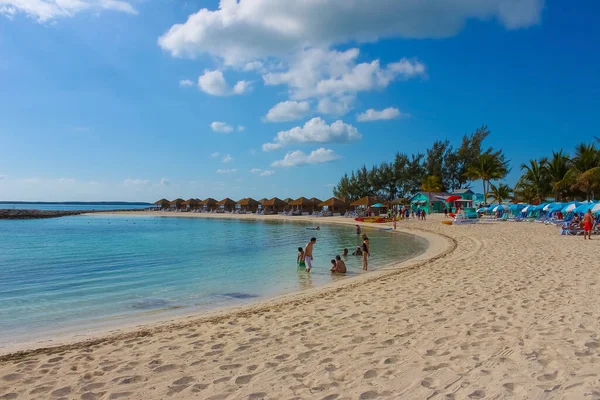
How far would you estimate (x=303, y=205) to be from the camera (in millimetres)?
57469

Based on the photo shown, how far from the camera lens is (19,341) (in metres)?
6.21

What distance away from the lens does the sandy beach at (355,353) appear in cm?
357

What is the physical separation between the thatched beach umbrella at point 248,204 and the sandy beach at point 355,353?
Answer: 5497 cm

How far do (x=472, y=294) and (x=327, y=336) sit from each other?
3.43 metres

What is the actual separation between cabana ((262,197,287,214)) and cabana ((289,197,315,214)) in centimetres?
228

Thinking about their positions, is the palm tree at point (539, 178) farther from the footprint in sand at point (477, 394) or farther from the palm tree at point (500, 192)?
the footprint in sand at point (477, 394)

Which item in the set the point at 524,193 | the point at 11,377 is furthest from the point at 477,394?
the point at 524,193

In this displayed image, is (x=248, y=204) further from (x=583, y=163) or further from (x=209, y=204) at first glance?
(x=583, y=163)

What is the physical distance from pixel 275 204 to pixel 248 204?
15.6ft

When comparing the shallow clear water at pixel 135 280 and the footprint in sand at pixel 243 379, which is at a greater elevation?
the footprint in sand at pixel 243 379

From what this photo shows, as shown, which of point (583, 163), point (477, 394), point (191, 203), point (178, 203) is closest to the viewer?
point (477, 394)

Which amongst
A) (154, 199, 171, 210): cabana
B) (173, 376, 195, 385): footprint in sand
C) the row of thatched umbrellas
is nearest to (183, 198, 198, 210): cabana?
the row of thatched umbrellas

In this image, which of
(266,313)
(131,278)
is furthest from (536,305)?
(131,278)

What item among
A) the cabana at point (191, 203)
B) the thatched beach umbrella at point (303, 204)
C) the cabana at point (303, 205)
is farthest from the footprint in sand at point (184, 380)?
the cabana at point (191, 203)
